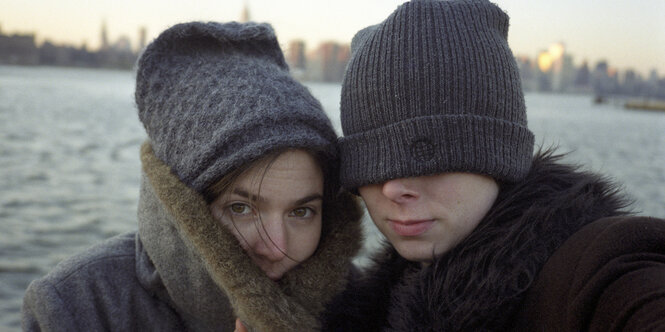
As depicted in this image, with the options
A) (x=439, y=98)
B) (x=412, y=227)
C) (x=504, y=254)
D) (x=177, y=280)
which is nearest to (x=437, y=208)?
(x=412, y=227)

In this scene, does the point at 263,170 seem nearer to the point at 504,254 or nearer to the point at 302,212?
the point at 302,212

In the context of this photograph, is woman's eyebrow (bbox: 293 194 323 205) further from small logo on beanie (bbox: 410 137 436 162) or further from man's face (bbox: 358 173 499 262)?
small logo on beanie (bbox: 410 137 436 162)

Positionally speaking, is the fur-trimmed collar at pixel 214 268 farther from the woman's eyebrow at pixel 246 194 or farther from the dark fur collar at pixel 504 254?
the dark fur collar at pixel 504 254

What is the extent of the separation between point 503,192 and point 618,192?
377mm

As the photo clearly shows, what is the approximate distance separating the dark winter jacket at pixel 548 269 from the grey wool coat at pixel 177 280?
1.19 ft

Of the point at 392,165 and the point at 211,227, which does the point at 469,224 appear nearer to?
the point at 392,165

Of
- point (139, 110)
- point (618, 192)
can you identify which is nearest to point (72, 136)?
point (139, 110)

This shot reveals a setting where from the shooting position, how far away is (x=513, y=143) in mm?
1745

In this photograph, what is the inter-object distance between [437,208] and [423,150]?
0.19 meters

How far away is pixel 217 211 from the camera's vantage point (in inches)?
78.5

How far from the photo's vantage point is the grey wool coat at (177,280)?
73.7 inches

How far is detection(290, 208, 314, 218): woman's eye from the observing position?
208cm

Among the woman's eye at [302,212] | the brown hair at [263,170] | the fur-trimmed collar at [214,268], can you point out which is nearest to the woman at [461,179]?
the brown hair at [263,170]

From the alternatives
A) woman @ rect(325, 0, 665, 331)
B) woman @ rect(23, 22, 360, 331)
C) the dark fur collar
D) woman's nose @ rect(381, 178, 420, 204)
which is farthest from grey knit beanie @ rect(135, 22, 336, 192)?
the dark fur collar
